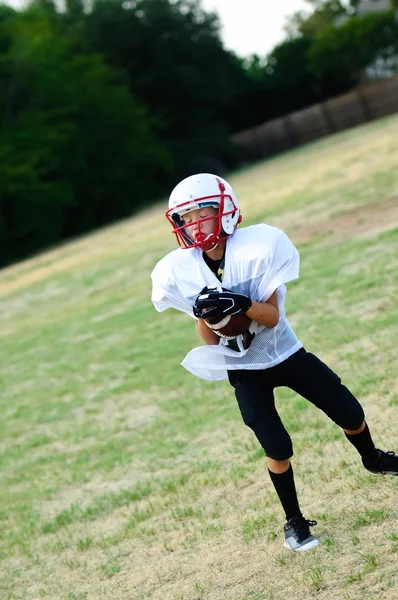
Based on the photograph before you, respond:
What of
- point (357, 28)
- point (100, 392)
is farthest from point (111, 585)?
point (357, 28)

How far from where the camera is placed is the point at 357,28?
1879 inches

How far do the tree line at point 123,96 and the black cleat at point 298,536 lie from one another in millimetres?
24474

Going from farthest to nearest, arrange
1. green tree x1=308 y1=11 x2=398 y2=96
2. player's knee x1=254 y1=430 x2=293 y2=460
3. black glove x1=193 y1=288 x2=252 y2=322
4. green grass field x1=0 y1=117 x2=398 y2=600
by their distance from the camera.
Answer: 1. green tree x1=308 y1=11 x2=398 y2=96
2. green grass field x1=0 y1=117 x2=398 y2=600
3. player's knee x1=254 y1=430 x2=293 y2=460
4. black glove x1=193 y1=288 x2=252 y2=322

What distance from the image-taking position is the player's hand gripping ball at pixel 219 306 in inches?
136

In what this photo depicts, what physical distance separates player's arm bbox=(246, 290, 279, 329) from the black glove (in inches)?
2.1

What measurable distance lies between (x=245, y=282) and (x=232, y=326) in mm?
193

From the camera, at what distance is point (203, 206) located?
3.68m

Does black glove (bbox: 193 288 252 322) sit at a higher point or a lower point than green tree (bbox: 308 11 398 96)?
higher

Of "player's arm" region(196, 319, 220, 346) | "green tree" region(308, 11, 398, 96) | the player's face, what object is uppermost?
the player's face

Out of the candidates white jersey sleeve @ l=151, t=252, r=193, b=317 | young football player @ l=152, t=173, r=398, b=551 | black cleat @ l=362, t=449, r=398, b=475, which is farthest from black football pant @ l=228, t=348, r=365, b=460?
white jersey sleeve @ l=151, t=252, r=193, b=317

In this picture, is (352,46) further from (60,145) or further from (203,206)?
(203,206)

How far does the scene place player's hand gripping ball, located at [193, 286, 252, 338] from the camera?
3461 millimetres

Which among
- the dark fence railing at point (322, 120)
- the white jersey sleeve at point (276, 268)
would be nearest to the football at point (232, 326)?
the white jersey sleeve at point (276, 268)

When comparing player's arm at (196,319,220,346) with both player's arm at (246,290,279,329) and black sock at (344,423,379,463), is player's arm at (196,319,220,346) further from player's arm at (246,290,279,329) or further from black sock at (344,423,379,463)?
black sock at (344,423,379,463)
